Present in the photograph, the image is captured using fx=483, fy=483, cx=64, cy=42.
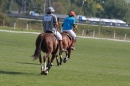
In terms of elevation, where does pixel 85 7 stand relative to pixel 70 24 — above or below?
below

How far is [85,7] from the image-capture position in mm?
134875

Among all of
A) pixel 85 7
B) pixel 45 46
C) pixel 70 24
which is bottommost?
pixel 85 7

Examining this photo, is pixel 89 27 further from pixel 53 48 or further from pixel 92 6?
pixel 53 48

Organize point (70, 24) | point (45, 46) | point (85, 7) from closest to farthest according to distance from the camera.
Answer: point (45, 46) → point (70, 24) → point (85, 7)

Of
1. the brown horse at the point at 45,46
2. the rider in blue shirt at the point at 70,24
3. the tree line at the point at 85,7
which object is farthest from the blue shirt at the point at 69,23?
the tree line at the point at 85,7

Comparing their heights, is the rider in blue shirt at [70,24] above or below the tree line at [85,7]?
above

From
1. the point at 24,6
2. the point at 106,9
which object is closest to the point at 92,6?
the point at 106,9

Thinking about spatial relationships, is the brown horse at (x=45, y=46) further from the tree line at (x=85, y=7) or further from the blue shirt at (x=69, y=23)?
the tree line at (x=85, y=7)

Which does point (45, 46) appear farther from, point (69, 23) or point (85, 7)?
point (85, 7)

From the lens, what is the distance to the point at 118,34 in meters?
80.4

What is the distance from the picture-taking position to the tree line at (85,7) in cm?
12462

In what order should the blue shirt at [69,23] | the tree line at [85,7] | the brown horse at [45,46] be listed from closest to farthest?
1. the brown horse at [45,46]
2. the blue shirt at [69,23]
3. the tree line at [85,7]

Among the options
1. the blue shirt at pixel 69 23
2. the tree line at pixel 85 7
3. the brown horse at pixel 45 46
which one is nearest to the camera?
the brown horse at pixel 45 46

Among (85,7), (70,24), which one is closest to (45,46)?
(70,24)
